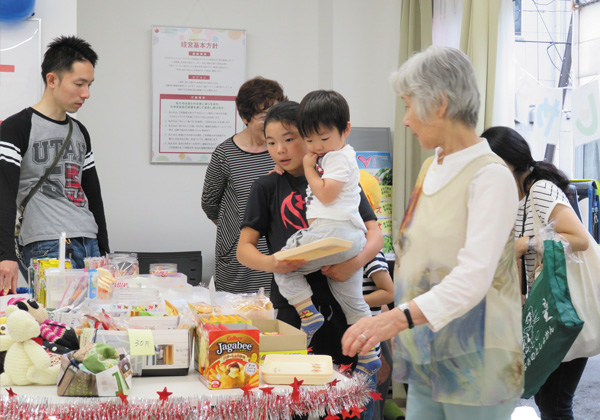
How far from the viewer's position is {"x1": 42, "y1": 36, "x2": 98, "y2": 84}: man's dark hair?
2.90m

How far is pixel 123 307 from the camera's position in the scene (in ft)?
6.15

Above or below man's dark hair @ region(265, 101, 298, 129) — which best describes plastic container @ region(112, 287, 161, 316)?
below

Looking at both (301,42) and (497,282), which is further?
(301,42)

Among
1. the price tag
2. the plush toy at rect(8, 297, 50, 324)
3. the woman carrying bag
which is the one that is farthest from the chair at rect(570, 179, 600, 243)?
the plush toy at rect(8, 297, 50, 324)

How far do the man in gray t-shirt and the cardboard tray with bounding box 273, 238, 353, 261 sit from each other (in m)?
1.35

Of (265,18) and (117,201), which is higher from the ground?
(265,18)

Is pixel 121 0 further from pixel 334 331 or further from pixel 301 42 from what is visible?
pixel 334 331

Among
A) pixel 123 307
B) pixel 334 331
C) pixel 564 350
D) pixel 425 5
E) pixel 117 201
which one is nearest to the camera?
pixel 564 350

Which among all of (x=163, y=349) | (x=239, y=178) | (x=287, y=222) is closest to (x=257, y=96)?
(x=239, y=178)

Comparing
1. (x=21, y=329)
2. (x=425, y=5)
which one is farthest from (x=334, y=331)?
(x=425, y=5)

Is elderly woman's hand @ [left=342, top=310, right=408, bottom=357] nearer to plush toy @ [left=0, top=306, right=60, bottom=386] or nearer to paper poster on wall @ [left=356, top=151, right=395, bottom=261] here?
plush toy @ [left=0, top=306, right=60, bottom=386]

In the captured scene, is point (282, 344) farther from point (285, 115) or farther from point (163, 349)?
point (285, 115)

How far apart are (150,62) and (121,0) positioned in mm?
470

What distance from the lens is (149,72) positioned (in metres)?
4.90
